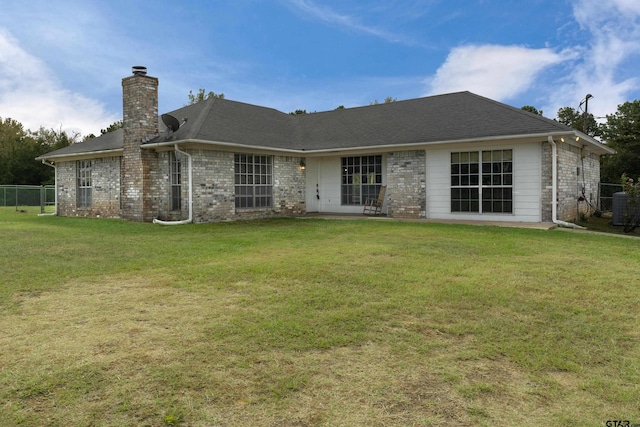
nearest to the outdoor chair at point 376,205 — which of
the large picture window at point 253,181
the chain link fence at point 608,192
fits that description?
the large picture window at point 253,181

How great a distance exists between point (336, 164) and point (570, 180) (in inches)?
325

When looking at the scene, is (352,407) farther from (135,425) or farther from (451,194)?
(451,194)

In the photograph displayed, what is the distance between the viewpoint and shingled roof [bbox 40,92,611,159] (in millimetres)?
12977

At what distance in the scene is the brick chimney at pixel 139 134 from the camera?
14406mm

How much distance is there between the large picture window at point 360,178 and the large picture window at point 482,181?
3243 millimetres

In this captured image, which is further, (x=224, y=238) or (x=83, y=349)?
(x=224, y=238)

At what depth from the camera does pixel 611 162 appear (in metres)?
27.2

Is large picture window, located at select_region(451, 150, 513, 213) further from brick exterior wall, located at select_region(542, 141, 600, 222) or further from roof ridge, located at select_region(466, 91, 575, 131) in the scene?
roof ridge, located at select_region(466, 91, 575, 131)

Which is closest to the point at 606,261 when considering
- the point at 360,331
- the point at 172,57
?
the point at 360,331

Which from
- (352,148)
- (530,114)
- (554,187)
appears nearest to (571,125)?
(530,114)

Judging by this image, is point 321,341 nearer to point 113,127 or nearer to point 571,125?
point 113,127

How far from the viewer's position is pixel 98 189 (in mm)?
16797

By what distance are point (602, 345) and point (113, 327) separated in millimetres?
4130


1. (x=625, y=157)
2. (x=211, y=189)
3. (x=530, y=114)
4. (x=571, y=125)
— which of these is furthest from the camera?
(x=571, y=125)
